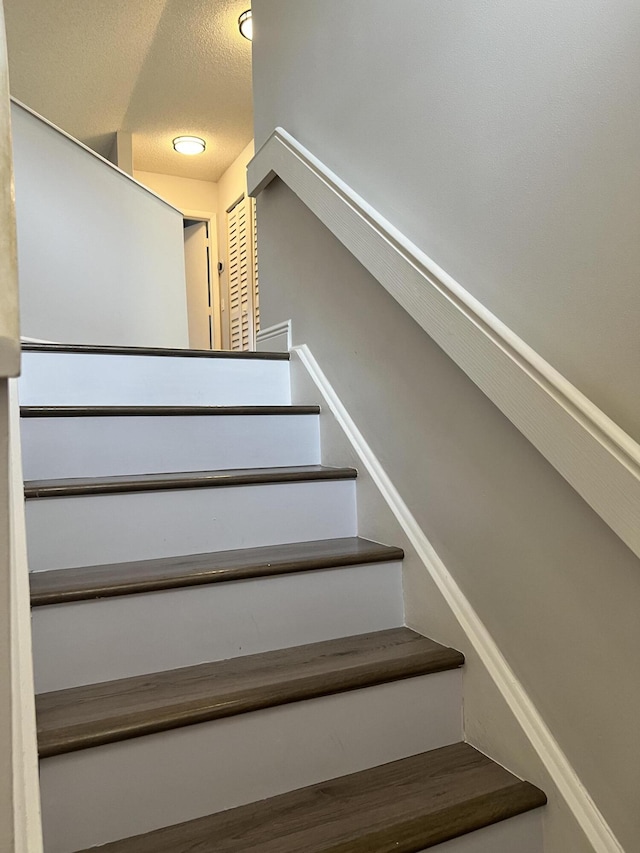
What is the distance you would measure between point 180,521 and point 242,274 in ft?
14.6

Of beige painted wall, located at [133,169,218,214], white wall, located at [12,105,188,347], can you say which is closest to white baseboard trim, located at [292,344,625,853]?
white wall, located at [12,105,188,347]

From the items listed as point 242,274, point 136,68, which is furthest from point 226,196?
point 136,68

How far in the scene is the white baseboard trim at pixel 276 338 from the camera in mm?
2217

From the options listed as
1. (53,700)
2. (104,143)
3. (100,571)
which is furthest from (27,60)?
(53,700)

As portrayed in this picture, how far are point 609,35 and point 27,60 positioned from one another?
4.20 metres

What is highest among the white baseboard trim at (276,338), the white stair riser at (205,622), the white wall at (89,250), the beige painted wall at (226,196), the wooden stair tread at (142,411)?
the beige painted wall at (226,196)

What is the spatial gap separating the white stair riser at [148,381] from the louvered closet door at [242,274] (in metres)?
3.21

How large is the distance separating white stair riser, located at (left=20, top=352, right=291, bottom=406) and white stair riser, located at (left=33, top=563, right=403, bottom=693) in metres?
0.82

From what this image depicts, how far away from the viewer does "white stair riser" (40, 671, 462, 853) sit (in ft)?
3.29

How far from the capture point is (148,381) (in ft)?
6.34

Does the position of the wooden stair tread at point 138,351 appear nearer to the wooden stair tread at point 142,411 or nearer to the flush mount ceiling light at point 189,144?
the wooden stair tread at point 142,411

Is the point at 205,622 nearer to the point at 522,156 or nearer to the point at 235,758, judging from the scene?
the point at 235,758

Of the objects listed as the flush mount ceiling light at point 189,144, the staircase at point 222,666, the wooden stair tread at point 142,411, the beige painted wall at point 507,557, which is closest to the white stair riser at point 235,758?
the staircase at point 222,666

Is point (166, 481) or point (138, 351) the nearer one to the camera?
point (166, 481)
